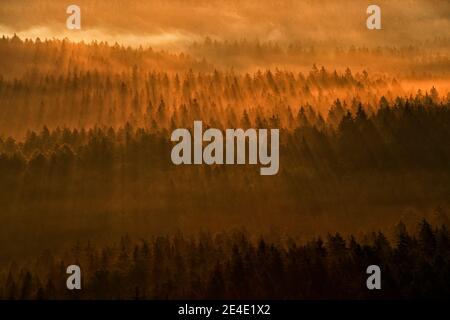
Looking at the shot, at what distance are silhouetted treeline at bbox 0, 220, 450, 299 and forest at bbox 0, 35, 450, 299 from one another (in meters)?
0.25

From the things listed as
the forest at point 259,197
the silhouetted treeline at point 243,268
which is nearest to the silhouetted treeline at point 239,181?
the forest at point 259,197

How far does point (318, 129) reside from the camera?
101 metres

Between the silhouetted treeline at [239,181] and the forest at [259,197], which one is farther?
the silhouetted treeline at [239,181]

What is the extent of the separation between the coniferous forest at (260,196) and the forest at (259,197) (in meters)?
0.26

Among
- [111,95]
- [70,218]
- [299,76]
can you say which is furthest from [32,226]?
[299,76]

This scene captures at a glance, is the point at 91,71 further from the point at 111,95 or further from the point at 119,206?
the point at 119,206

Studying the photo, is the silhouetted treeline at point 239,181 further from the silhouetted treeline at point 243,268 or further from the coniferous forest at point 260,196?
the silhouetted treeline at point 243,268

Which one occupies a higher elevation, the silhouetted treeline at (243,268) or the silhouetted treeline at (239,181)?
the silhouetted treeline at (239,181)

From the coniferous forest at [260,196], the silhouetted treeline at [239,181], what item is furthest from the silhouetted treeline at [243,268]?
the silhouetted treeline at [239,181]

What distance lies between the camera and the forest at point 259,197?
256ft

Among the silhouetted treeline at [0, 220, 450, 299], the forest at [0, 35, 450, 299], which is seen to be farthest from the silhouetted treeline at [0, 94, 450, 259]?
the silhouetted treeline at [0, 220, 450, 299]

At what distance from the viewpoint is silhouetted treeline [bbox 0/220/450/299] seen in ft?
258

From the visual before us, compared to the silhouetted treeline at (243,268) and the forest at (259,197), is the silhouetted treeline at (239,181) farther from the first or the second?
the silhouetted treeline at (243,268)

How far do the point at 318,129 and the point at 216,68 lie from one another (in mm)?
27053
